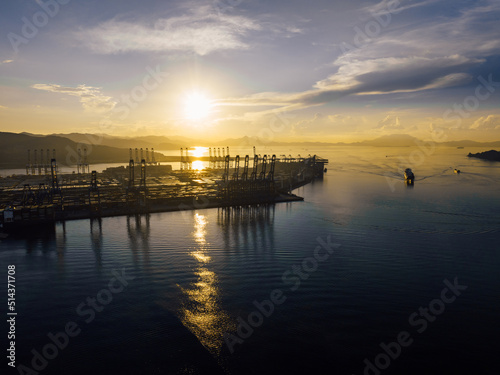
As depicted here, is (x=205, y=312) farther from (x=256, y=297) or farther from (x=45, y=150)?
(x=45, y=150)

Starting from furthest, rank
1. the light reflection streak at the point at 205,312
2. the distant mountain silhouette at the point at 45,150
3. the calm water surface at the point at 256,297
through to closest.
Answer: the distant mountain silhouette at the point at 45,150, the light reflection streak at the point at 205,312, the calm water surface at the point at 256,297

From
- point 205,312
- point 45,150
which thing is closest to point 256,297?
point 205,312

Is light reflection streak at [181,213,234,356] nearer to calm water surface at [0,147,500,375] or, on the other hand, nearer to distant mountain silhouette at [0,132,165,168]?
calm water surface at [0,147,500,375]

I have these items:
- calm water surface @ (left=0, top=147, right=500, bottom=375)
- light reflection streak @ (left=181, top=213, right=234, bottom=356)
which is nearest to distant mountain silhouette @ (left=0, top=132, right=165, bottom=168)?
calm water surface @ (left=0, top=147, right=500, bottom=375)

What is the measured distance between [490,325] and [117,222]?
2396 centimetres

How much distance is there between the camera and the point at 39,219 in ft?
73.8

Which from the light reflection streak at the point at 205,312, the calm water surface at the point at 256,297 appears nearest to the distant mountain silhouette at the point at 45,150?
the calm water surface at the point at 256,297

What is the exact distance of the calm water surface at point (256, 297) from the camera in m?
8.68

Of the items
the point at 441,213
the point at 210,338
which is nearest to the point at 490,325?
the point at 210,338

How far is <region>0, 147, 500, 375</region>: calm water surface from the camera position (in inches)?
342

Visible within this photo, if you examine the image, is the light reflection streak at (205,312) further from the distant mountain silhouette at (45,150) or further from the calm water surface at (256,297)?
the distant mountain silhouette at (45,150)

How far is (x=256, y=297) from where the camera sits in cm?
1188

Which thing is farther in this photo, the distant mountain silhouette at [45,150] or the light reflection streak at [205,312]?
the distant mountain silhouette at [45,150]

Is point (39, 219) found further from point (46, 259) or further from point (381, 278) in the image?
point (381, 278)
